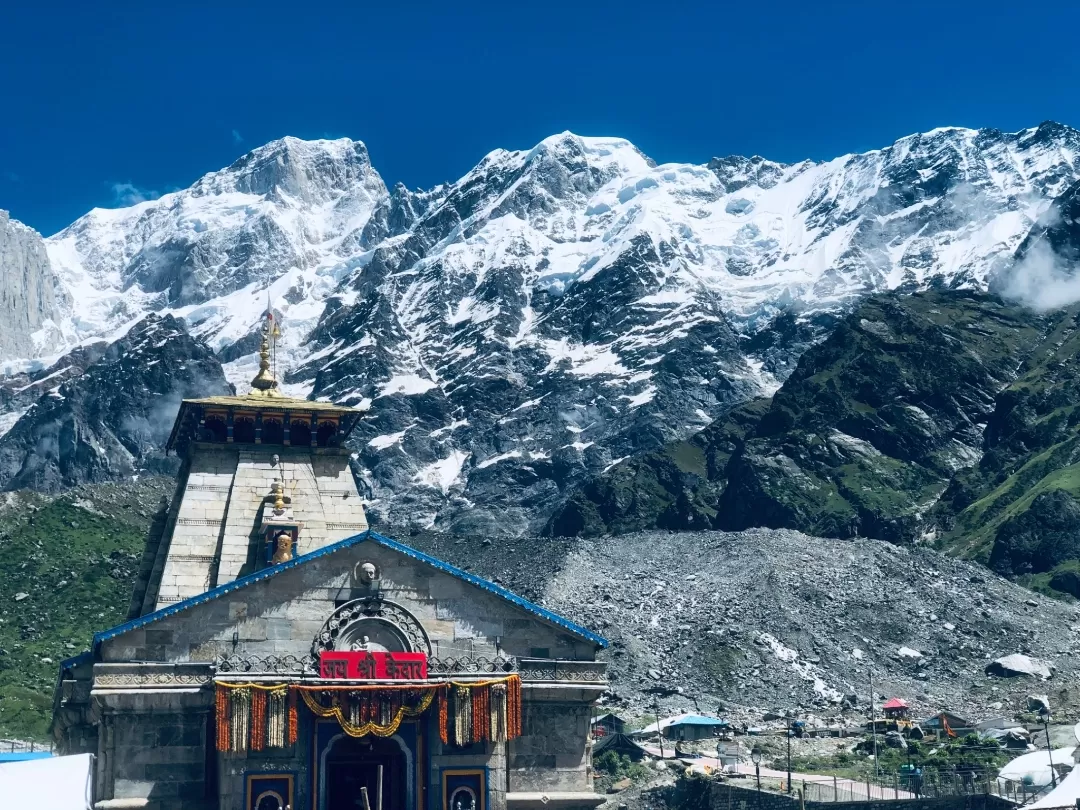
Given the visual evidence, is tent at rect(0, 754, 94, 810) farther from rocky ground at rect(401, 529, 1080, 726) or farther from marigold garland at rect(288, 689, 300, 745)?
rocky ground at rect(401, 529, 1080, 726)

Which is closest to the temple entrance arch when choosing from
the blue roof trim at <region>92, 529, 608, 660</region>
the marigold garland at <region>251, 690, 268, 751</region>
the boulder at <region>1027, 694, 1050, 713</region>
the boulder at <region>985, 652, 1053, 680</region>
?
the marigold garland at <region>251, 690, 268, 751</region>

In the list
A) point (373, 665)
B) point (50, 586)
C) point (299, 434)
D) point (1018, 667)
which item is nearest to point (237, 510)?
point (299, 434)

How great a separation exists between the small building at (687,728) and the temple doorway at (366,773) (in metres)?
65.6

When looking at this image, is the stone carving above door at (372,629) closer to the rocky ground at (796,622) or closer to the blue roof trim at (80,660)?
the blue roof trim at (80,660)

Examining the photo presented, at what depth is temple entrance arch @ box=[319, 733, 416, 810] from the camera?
5259 centimetres

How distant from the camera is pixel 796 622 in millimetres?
158875

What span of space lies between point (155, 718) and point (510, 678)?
10608 millimetres

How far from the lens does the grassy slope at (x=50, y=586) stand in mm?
135750

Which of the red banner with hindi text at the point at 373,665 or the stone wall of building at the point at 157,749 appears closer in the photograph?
the stone wall of building at the point at 157,749

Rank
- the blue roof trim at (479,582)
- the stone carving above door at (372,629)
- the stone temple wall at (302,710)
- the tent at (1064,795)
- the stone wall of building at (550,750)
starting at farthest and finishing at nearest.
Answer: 1. the tent at (1064,795)
2. the stone wall of building at (550,750)
3. the blue roof trim at (479,582)
4. the stone carving above door at (372,629)
5. the stone temple wall at (302,710)

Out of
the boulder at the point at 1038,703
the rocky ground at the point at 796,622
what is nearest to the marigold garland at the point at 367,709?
the rocky ground at the point at 796,622

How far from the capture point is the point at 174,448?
224 ft

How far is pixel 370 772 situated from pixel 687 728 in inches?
2699

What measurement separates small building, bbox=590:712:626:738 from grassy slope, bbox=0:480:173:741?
3828 cm
